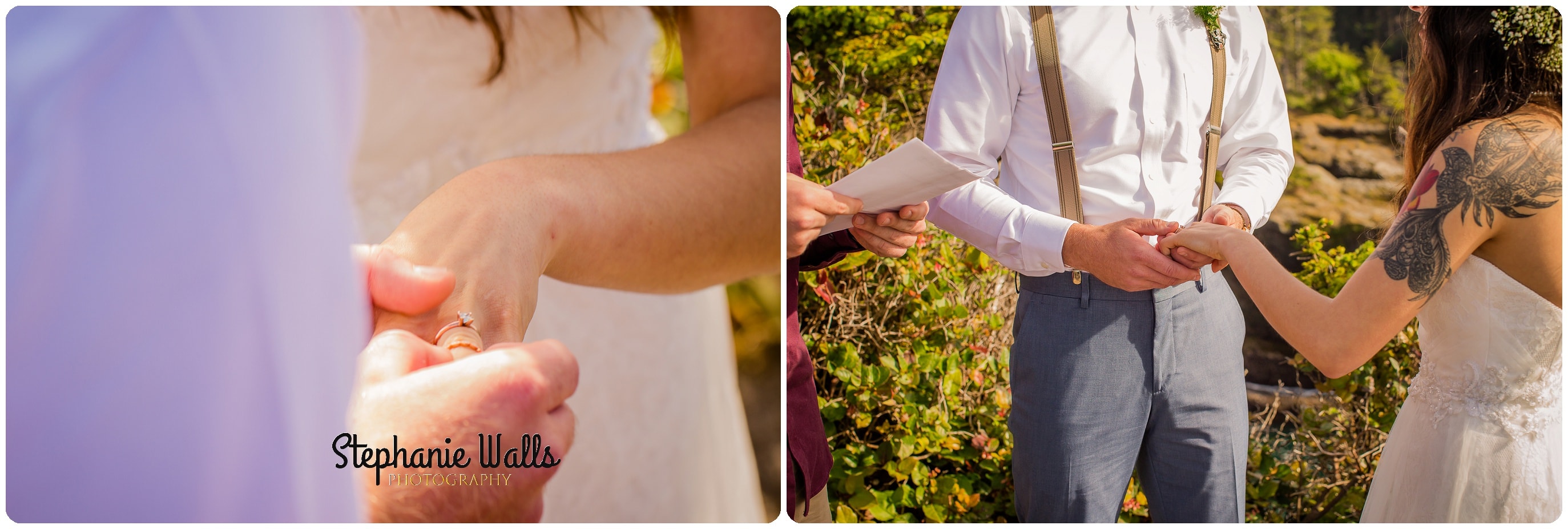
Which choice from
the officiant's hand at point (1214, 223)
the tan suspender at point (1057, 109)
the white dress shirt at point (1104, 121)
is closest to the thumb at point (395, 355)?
the white dress shirt at point (1104, 121)

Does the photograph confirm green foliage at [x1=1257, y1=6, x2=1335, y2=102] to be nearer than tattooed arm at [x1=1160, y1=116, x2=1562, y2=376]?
No

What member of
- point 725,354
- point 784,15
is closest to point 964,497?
point 725,354

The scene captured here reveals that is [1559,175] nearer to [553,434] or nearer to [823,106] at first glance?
[823,106]

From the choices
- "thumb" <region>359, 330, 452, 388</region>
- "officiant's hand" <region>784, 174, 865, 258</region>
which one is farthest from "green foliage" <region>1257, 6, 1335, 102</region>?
"thumb" <region>359, 330, 452, 388</region>

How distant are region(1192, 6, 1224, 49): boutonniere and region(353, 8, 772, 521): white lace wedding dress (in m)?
0.91

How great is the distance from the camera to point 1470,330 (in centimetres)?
121

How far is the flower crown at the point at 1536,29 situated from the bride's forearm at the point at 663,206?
1.13 meters

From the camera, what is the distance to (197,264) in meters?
1.03

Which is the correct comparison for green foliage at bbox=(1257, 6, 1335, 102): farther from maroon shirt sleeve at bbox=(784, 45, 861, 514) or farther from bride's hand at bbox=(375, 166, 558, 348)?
bride's hand at bbox=(375, 166, 558, 348)

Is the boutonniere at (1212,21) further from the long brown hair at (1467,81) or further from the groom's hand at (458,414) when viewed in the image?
the groom's hand at (458,414)

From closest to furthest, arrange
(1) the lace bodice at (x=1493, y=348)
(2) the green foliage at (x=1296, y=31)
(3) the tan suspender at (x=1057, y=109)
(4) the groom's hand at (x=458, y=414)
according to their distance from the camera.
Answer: (4) the groom's hand at (x=458, y=414) → (1) the lace bodice at (x=1493, y=348) → (3) the tan suspender at (x=1057, y=109) → (2) the green foliage at (x=1296, y=31)

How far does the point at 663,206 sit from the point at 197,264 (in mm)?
609

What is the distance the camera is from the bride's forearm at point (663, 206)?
112cm

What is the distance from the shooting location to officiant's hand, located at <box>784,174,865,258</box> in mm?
1252
